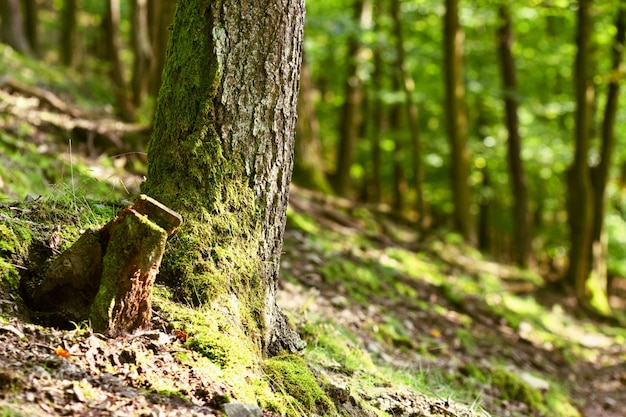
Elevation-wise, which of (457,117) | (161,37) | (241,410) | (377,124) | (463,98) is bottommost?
(241,410)

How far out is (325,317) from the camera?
580 centimetres

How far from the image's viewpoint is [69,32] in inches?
704

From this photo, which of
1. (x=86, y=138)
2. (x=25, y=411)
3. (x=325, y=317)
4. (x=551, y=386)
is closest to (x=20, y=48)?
(x=86, y=138)

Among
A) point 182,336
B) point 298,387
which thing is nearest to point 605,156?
→ point 298,387

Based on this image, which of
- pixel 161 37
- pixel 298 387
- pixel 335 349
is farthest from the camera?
pixel 161 37

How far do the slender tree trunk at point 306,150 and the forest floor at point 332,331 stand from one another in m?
0.52

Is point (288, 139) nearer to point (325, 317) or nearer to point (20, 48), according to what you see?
point (325, 317)

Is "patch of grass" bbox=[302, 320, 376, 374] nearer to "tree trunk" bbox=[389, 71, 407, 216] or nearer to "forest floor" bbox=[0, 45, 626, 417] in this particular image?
"forest floor" bbox=[0, 45, 626, 417]

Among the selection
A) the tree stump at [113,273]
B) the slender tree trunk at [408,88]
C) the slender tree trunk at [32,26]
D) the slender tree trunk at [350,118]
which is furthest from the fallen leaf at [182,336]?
the slender tree trunk at [32,26]

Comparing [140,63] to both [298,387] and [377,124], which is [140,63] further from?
[377,124]

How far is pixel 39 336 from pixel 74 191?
1.01 metres

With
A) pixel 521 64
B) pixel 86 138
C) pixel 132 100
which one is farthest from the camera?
pixel 521 64

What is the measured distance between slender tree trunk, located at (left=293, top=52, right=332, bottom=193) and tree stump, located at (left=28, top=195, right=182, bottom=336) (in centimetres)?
861

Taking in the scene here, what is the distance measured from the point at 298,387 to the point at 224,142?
1.34 m
